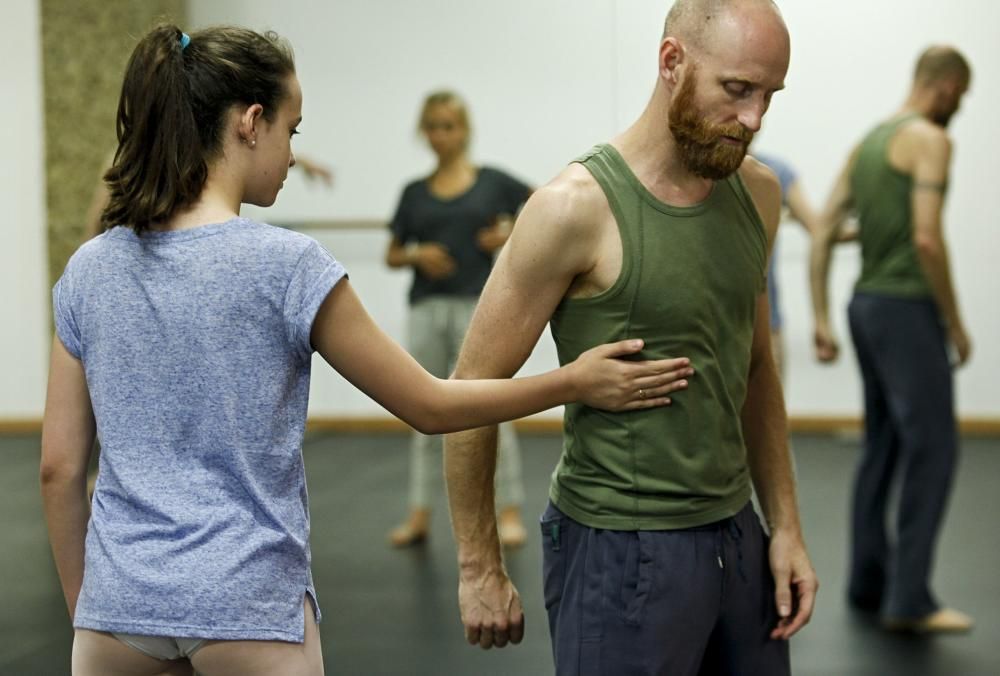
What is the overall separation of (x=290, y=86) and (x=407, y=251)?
3.21m

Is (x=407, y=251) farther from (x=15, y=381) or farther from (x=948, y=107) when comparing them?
(x=15, y=381)

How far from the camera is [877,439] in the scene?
3553 mm

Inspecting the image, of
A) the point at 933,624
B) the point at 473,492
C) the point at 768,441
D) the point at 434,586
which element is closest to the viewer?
the point at 473,492

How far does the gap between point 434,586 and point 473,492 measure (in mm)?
2373

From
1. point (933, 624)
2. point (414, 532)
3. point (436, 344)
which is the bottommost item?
point (414, 532)

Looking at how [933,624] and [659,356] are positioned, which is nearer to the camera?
[659,356]

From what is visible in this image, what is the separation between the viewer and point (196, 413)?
124 centimetres

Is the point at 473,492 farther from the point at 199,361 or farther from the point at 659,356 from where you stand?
the point at 199,361

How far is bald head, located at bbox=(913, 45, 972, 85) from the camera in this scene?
335 cm

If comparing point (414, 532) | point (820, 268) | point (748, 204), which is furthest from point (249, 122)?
point (414, 532)

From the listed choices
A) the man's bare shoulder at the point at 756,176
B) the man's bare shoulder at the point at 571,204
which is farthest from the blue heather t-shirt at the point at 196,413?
the man's bare shoulder at the point at 756,176

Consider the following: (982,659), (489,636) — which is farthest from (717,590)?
(982,659)

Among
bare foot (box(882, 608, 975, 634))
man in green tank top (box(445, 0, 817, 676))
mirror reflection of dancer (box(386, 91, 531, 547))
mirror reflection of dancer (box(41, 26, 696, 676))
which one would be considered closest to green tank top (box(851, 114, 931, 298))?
bare foot (box(882, 608, 975, 634))

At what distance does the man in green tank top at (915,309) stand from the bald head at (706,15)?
Result: 188 centimetres
